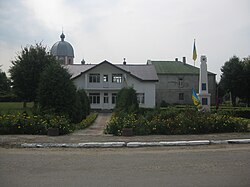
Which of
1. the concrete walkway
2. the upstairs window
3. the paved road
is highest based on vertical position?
the upstairs window

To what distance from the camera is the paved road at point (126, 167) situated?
6.03 metres

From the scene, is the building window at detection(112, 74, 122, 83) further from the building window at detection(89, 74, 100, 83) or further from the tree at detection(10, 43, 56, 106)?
the tree at detection(10, 43, 56, 106)

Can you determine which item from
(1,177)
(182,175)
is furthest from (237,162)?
(1,177)

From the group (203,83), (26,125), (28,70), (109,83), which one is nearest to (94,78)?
(109,83)

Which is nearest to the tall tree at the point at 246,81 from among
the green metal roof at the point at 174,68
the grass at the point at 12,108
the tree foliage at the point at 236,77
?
the tree foliage at the point at 236,77

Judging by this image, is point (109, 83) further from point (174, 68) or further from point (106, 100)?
point (174, 68)

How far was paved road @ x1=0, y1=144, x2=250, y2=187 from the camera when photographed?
6031 mm

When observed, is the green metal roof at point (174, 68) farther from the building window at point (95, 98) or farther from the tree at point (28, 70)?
the tree at point (28, 70)

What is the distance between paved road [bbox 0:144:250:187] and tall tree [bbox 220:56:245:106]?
4340 cm

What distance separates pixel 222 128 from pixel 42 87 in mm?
10579

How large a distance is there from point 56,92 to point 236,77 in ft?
133

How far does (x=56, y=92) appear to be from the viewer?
1775 cm

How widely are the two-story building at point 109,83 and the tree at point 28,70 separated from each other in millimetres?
9068

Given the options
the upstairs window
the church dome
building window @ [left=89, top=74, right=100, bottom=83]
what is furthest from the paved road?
the church dome
